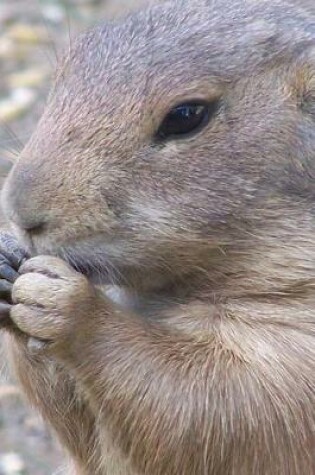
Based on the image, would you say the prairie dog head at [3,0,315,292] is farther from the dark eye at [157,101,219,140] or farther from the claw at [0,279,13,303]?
the claw at [0,279,13,303]

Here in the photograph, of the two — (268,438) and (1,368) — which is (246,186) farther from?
(1,368)

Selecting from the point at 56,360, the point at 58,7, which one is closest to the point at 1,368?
the point at 56,360

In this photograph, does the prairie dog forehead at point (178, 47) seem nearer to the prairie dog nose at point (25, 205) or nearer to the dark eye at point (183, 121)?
the dark eye at point (183, 121)

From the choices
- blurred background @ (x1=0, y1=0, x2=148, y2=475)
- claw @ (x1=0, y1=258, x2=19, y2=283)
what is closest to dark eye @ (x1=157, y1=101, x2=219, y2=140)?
claw @ (x1=0, y1=258, x2=19, y2=283)

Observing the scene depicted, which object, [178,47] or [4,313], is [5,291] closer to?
[4,313]

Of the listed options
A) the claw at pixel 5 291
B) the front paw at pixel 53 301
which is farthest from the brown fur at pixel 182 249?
the claw at pixel 5 291
